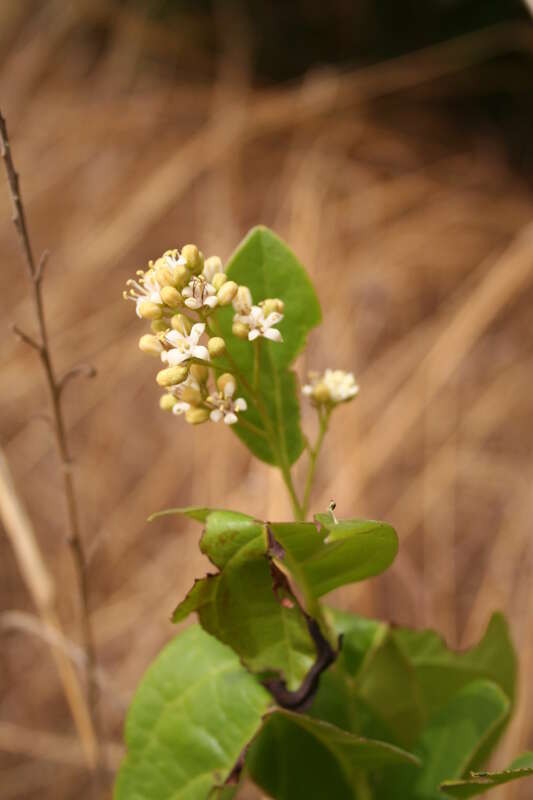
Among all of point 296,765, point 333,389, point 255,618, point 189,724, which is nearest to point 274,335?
point 333,389

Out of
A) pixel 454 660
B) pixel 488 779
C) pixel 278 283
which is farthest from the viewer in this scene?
pixel 454 660

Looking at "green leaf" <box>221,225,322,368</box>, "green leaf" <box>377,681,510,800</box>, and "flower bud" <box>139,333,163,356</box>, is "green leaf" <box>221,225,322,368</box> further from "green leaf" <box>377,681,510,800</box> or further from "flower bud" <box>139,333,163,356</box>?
"green leaf" <box>377,681,510,800</box>

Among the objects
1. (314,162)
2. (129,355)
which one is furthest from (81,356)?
(314,162)

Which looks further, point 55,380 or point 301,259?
point 301,259

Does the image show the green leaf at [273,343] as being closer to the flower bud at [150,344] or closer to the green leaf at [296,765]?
the flower bud at [150,344]

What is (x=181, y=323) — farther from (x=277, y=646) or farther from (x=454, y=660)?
(x=454, y=660)

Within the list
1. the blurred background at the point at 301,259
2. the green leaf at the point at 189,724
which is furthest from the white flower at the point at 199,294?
the blurred background at the point at 301,259

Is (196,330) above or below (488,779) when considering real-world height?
above

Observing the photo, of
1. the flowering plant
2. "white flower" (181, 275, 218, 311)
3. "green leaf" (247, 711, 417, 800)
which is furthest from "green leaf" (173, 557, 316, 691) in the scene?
"white flower" (181, 275, 218, 311)
